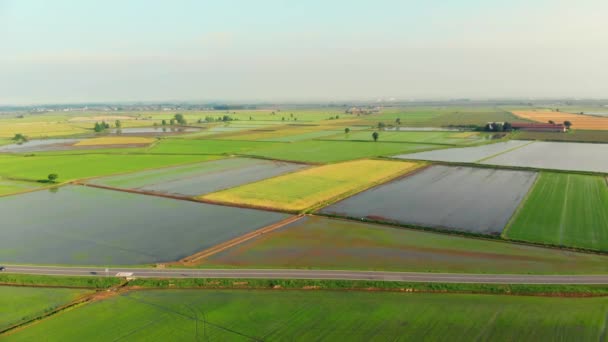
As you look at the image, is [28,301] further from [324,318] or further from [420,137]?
[420,137]

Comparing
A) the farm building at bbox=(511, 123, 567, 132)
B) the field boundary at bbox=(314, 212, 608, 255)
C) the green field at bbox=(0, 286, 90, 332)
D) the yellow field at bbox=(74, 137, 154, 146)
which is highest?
the farm building at bbox=(511, 123, 567, 132)

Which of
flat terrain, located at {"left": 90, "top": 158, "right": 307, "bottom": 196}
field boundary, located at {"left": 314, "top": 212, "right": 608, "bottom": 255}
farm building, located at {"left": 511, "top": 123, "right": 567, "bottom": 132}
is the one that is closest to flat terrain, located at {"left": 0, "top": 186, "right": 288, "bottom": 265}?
flat terrain, located at {"left": 90, "top": 158, "right": 307, "bottom": 196}

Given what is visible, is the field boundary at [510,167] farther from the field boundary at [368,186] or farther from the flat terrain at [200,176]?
the flat terrain at [200,176]

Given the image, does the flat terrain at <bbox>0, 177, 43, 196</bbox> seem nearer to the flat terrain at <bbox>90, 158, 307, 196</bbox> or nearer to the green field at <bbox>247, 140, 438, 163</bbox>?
the flat terrain at <bbox>90, 158, 307, 196</bbox>

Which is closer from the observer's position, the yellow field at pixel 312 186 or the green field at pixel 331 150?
the yellow field at pixel 312 186

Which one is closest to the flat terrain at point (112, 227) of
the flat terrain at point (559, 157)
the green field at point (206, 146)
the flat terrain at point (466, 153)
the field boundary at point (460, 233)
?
the field boundary at point (460, 233)

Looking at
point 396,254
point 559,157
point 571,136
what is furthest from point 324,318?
point 571,136

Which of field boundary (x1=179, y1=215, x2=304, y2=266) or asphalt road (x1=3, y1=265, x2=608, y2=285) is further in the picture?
field boundary (x1=179, y1=215, x2=304, y2=266)
